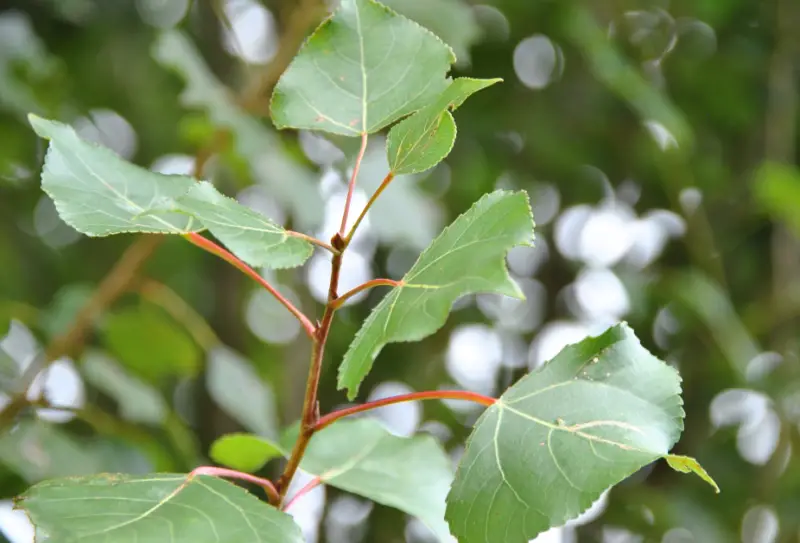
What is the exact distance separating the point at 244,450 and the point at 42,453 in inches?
13.8

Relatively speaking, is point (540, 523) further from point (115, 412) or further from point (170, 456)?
point (115, 412)

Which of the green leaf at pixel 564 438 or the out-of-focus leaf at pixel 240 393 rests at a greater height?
the green leaf at pixel 564 438

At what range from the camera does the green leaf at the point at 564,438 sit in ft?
0.82

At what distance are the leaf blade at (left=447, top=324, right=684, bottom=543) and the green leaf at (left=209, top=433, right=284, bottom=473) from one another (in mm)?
132

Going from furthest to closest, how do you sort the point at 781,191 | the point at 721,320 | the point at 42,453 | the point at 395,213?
the point at 721,320 < the point at 781,191 < the point at 395,213 < the point at 42,453

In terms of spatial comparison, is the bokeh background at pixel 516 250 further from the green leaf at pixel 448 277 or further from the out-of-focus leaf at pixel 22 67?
the green leaf at pixel 448 277

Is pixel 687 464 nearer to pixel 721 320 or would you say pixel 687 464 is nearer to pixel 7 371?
pixel 7 371

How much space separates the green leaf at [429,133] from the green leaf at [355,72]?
0.03m

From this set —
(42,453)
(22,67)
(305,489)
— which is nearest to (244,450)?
(305,489)

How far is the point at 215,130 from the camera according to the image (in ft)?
2.35

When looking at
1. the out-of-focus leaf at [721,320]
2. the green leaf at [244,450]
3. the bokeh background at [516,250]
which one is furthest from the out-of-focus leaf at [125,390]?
the out-of-focus leaf at [721,320]

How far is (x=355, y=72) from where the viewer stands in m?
0.32

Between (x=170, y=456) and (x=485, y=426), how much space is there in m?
0.66

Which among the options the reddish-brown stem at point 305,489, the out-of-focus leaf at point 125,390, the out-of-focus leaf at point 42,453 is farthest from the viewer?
the out-of-focus leaf at point 125,390
